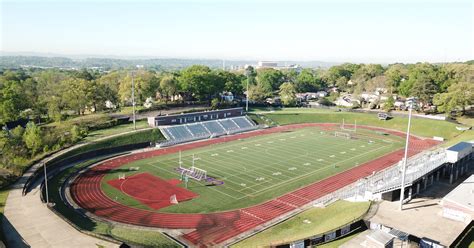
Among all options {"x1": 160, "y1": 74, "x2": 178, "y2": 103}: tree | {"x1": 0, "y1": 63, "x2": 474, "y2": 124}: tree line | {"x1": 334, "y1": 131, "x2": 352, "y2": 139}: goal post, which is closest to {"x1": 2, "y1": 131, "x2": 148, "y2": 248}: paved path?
{"x1": 0, "y1": 63, "x2": 474, "y2": 124}: tree line

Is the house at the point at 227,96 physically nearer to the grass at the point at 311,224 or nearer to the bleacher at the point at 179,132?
the bleacher at the point at 179,132

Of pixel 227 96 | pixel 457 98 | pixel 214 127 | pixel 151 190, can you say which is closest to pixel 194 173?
pixel 151 190

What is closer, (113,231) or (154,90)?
(113,231)

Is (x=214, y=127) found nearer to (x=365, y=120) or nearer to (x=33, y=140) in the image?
(x=33, y=140)

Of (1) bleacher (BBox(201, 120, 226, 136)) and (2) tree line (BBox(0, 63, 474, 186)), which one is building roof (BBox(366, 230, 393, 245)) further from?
(1) bleacher (BBox(201, 120, 226, 136))

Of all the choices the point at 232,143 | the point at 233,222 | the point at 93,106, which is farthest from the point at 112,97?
the point at 233,222

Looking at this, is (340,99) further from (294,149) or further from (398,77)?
(294,149)
